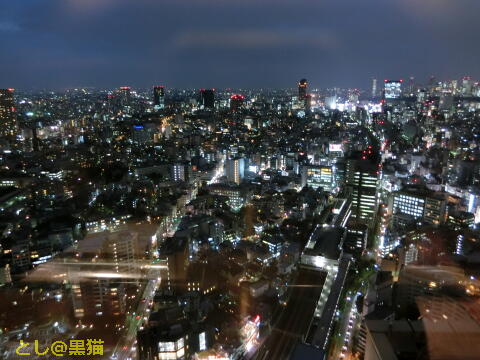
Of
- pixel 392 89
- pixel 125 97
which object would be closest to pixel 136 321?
pixel 125 97

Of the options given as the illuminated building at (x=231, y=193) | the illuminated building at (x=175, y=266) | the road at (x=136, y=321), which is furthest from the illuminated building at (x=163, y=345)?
the illuminated building at (x=231, y=193)

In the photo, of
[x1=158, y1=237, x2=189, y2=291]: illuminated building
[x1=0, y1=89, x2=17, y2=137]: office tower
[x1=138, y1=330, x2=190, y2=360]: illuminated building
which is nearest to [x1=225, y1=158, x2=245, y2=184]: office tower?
[x1=158, y1=237, x2=189, y2=291]: illuminated building

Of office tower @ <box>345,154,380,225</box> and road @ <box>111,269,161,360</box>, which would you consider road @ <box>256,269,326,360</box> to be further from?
office tower @ <box>345,154,380,225</box>

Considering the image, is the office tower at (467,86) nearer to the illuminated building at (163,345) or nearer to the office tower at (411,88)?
the office tower at (411,88)

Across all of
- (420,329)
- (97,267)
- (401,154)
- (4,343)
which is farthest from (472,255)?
(401,154)

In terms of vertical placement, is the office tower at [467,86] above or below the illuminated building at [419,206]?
above
